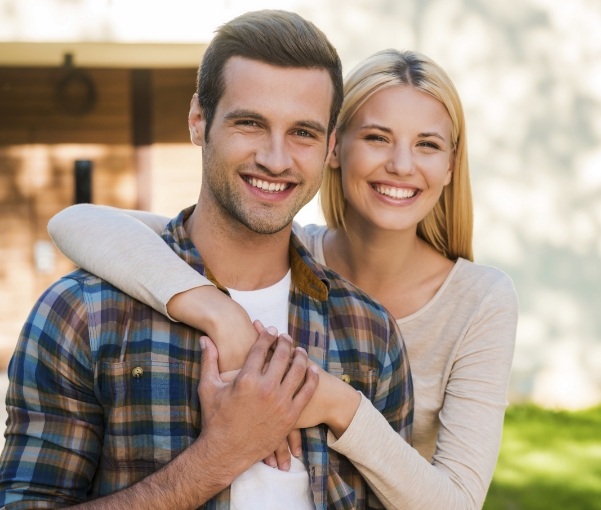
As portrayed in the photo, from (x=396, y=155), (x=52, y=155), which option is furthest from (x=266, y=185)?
(x=52, y=155)

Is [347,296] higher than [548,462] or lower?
higher

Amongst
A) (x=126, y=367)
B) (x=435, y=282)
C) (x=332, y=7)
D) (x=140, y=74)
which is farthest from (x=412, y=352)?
(x=140, y=74)

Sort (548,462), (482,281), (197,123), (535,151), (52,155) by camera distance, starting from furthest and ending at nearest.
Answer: (52,155)
(535,151)
(548,462)
(482,281)
(197,123)

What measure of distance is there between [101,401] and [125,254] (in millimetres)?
313

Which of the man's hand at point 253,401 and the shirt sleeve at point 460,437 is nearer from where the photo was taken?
the man's hand at point 253,401

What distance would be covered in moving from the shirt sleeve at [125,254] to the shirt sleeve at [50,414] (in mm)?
127

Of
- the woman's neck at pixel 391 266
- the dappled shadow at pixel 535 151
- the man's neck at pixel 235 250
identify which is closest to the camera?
the man's neck at pixel 235 250

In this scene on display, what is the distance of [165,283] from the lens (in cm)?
191

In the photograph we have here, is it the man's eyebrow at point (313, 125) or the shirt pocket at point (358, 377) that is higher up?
the man's eyebrow at point (313, 125)

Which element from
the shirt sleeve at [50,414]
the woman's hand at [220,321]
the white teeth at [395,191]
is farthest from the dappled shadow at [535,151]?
the shirt sleeve at [50,414]

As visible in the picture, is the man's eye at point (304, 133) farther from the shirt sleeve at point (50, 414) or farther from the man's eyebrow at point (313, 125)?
the shirt sleeve at point (50, 414)

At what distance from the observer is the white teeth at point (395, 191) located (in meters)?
2.65

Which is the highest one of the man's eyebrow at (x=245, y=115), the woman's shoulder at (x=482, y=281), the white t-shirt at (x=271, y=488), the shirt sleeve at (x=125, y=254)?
the man's eyebrow at (x=245, y=115)

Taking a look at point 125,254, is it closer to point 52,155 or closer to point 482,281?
point 482,281
